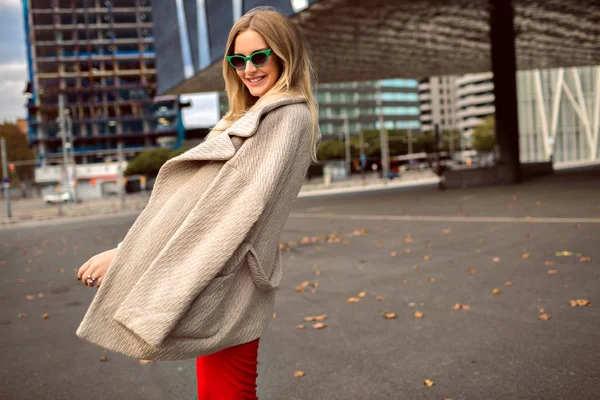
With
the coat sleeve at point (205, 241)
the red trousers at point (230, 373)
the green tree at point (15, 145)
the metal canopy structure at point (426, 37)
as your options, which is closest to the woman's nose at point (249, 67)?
the coat sleeve at point (205, 241)

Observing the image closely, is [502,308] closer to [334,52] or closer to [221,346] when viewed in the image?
[221,346]

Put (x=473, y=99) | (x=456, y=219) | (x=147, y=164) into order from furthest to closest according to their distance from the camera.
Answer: (x=473, y=99), (x=147, y=164), (x=456, y=219)

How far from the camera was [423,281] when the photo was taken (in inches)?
267

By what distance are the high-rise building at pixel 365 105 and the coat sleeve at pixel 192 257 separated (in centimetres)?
10559

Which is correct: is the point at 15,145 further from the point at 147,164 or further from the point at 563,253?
the point at 563,253

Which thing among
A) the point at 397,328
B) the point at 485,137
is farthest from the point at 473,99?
the point at 397,328

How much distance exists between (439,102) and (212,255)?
156 meters

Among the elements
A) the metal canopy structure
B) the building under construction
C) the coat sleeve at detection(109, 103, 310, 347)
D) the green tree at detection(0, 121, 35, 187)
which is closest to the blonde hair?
the coat sleeve at detection(109, 103, 310, 347)

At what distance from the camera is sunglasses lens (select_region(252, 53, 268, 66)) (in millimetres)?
1739

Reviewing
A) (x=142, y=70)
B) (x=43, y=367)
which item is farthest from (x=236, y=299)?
(x=142, y=70)

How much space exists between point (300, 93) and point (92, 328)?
912mm

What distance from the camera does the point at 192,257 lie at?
1.42 meters

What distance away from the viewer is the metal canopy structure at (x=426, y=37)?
24.4 meters

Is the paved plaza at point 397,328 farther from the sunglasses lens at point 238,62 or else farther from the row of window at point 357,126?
the row of window at point 357,126
